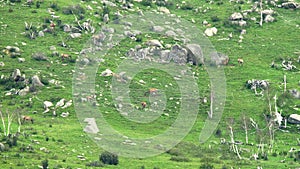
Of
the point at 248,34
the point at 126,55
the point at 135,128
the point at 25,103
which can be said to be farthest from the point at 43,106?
the point at 248,34

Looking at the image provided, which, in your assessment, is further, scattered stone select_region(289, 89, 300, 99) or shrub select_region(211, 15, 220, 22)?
shrub select_region(211, 15, 220, 22)

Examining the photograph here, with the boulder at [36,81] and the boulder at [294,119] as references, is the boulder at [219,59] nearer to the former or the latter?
the boulder at [294,119]

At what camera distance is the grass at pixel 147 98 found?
79938mm

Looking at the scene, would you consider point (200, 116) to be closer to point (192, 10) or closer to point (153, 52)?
point (153, 52)

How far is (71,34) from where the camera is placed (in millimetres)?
106625

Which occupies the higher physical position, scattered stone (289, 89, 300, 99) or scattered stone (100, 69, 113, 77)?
scattered stone (100, 69, 113, 77)

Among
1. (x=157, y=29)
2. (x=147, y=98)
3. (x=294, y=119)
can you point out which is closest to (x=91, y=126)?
(x=147, y=98)

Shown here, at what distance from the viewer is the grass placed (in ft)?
262

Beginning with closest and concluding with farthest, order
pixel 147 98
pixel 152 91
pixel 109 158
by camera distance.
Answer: pixel 109 158, pixel 147 98, pixel 152 91

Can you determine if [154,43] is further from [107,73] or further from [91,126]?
[91,126]

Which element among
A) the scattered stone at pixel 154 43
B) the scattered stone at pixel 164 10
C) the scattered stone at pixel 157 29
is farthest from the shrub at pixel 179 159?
the scattered stone at pixel 164 10

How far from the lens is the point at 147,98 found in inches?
3661

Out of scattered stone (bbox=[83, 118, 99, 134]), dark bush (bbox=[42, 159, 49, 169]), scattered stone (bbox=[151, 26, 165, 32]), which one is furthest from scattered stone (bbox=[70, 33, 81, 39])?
dark bush (bbox=[42, 159, 49, 169])

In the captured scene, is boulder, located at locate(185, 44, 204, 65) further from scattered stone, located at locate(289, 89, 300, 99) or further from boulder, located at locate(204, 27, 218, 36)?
scattered stone, located at locate(289, 89, 300, 99)
